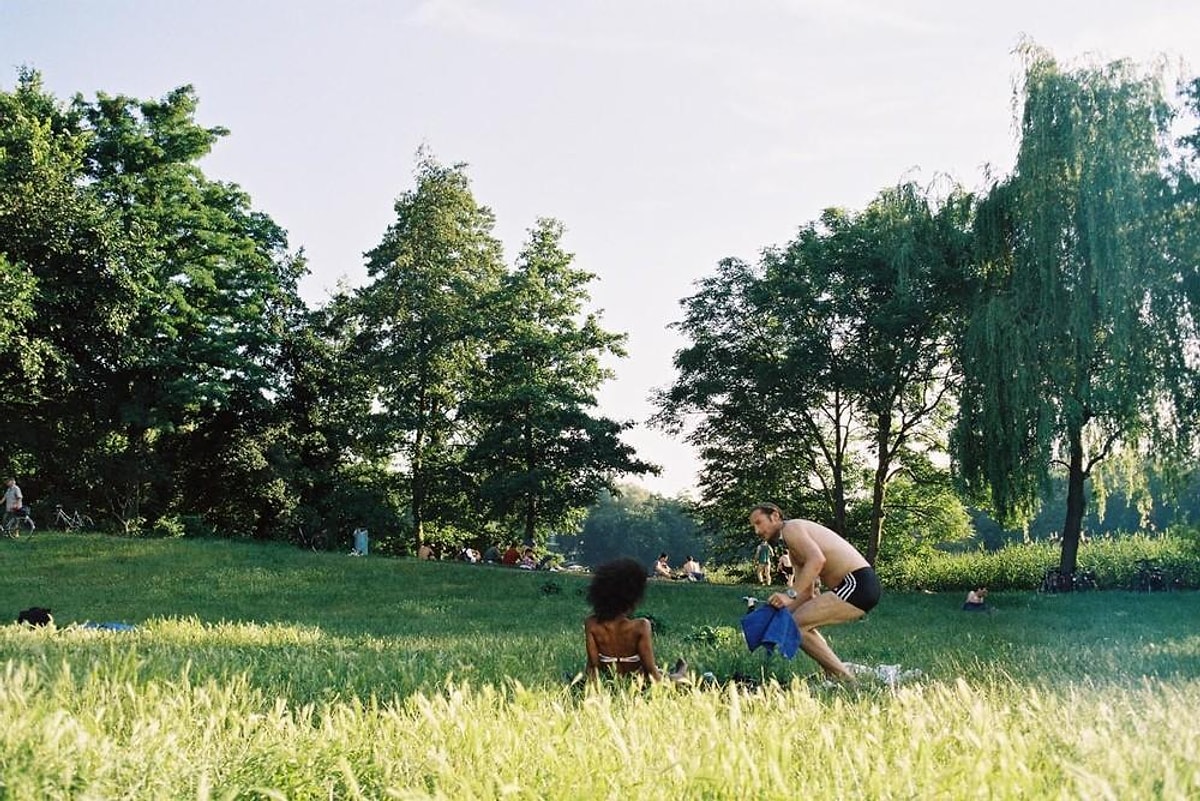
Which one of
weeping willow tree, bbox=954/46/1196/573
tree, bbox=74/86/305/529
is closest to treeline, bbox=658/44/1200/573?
weeping willow tree, bbox=954/46/1196/573

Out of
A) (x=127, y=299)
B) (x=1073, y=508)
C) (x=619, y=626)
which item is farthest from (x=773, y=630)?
(x=127, y=299)

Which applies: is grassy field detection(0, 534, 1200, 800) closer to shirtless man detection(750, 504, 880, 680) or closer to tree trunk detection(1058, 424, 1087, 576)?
shirtless man detection(750, 504, 880, 680)

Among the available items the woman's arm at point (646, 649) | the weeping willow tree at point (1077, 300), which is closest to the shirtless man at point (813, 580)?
the woman's arm at point (646, 649)

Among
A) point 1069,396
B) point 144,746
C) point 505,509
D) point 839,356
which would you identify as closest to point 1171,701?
point 144,746

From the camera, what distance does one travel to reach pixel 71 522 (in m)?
37.3

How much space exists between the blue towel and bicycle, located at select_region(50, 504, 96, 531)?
33920 mm

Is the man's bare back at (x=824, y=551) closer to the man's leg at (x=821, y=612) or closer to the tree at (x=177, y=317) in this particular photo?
the man's leg at (x=821, y=612)

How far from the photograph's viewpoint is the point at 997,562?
1334 inches

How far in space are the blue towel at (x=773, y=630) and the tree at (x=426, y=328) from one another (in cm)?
3362

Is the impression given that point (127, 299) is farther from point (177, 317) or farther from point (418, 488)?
point (418, 488)

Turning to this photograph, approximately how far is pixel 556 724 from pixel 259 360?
144 ft

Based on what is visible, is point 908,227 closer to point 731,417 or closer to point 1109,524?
point 731,417

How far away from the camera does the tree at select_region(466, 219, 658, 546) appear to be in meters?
37.9

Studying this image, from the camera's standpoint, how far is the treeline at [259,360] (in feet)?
122
